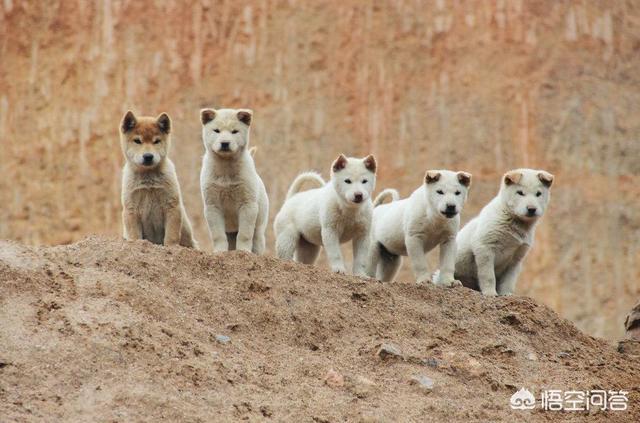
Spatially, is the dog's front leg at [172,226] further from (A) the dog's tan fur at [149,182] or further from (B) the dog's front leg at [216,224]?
(B) the dog's front leg at [216,224]

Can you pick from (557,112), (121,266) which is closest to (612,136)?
(557,112)

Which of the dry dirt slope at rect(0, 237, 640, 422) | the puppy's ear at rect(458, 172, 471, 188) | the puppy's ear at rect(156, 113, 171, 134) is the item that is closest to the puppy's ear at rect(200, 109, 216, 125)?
the puppy's ear at rect(156, 113, 171, 134)

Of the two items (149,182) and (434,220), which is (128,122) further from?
(434,220)

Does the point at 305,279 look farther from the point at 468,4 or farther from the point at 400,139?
the point at 468,4

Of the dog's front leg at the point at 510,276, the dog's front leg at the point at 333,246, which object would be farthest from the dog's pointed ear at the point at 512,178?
the dog's front leg at the point at 333,246

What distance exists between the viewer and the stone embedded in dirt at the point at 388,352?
7.42 meters

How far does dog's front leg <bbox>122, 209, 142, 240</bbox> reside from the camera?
924 centimetres

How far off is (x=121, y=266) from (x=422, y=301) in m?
2.39

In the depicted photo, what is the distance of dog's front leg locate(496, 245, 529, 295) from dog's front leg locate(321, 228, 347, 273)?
1.62 meters

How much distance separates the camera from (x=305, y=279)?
8328mm

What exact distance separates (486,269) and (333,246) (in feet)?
4.64

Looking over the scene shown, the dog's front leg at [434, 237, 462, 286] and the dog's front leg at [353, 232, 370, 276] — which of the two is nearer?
the dog's front leg at [434, 237, 462, 286]

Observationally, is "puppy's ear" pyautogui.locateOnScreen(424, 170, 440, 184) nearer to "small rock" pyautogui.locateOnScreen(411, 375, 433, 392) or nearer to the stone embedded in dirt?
the stone embedded in dirt

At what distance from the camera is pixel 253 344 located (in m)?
7.33
